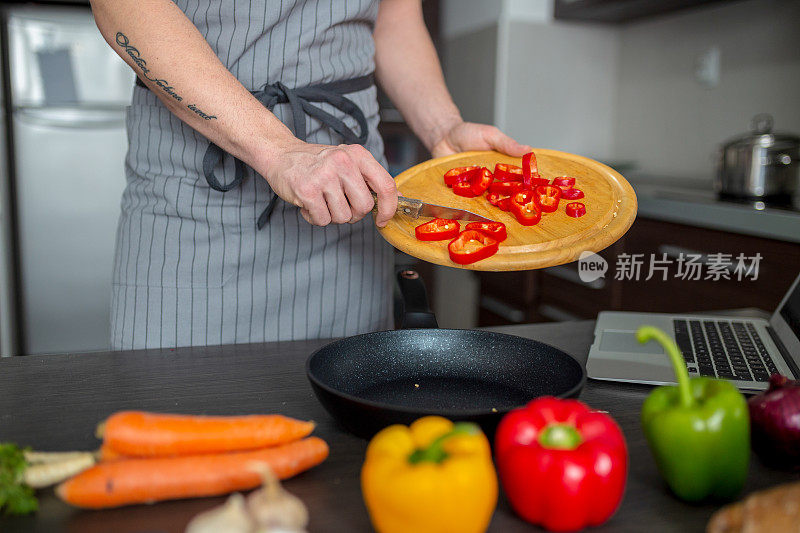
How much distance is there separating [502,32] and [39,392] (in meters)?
2.60

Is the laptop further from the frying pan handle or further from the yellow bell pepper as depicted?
the yellow bell pepper

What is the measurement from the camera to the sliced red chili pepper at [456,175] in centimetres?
121

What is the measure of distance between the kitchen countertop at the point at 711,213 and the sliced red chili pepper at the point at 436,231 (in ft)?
3.70

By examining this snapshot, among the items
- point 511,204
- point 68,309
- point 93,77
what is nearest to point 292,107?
point 511,204

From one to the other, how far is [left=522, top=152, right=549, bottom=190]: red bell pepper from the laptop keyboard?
0.32m

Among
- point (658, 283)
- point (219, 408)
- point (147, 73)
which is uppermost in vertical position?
point (147, 73)

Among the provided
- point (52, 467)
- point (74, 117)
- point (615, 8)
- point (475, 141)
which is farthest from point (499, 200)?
point (74, 117)

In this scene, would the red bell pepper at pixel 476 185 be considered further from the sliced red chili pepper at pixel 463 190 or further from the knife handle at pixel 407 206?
the knife handle at pixel 407 206

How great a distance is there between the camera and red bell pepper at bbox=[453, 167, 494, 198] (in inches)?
46.5

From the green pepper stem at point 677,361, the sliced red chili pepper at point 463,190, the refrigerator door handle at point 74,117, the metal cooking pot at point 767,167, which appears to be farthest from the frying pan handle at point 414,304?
the refrigerator door handle at point 74,117

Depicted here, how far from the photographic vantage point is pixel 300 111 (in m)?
1.18

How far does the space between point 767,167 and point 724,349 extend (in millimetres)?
1285

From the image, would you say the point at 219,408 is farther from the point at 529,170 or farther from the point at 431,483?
the point at 529,170

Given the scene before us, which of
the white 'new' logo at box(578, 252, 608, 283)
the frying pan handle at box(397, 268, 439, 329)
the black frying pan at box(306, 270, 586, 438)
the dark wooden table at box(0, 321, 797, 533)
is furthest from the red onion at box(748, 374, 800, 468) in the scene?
the white 'new' logo at box(578, 252, 608, 283)
